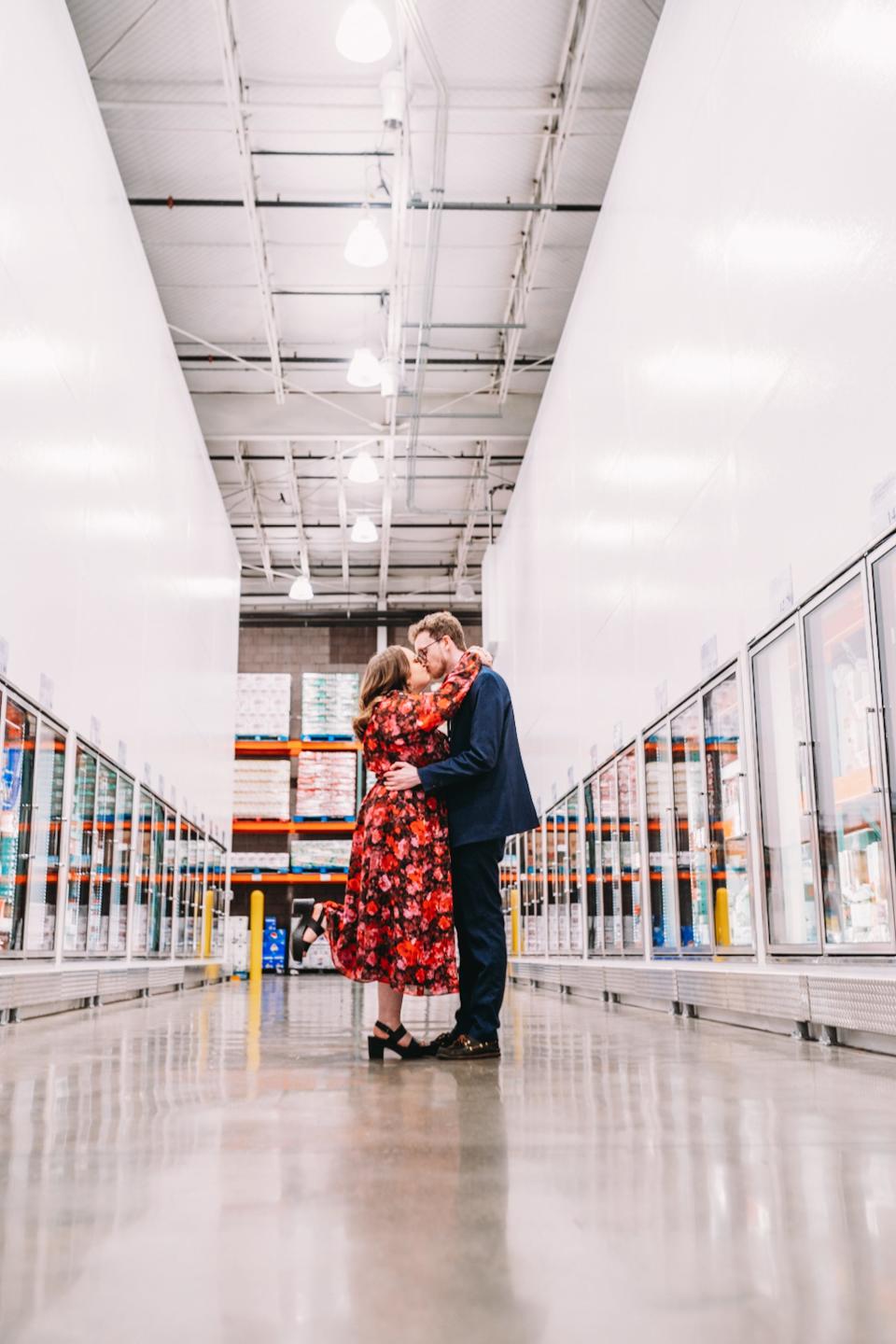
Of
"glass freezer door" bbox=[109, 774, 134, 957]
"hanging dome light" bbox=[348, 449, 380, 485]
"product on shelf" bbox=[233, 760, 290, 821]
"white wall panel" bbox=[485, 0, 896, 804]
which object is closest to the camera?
"white wall panel" bbox=[485, 0, 896, 804]

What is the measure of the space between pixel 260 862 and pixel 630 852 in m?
12.2

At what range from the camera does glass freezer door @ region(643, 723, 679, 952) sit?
8086 millimetres

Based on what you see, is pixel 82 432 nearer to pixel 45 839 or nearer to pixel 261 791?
pixel 45 839

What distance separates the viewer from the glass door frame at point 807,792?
5.32m

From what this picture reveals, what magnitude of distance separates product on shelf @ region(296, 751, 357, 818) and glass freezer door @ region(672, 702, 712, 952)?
1271cm

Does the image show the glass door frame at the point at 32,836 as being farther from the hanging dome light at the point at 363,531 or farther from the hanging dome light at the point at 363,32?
the hanging dome light at the point at 363,531

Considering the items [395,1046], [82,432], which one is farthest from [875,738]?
[82,432]

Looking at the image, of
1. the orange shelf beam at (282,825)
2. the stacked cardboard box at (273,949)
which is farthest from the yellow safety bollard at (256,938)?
the orange shelf beam at (282,825)

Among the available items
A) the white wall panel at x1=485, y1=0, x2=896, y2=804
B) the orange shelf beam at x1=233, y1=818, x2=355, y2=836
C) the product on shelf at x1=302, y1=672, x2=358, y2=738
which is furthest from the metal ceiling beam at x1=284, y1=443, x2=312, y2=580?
the white wall panel at x1=485, y1=0, x2=896, y2=804

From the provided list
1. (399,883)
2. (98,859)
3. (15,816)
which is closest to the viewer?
(399,883)

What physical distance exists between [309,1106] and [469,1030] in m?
1.47

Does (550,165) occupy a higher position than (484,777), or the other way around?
(550,165)

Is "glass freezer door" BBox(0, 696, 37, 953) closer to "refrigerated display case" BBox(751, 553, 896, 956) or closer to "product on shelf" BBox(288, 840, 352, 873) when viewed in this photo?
"refrigerated display case" BBox(751, 553, 896, 956)

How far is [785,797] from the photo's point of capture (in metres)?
5.90
